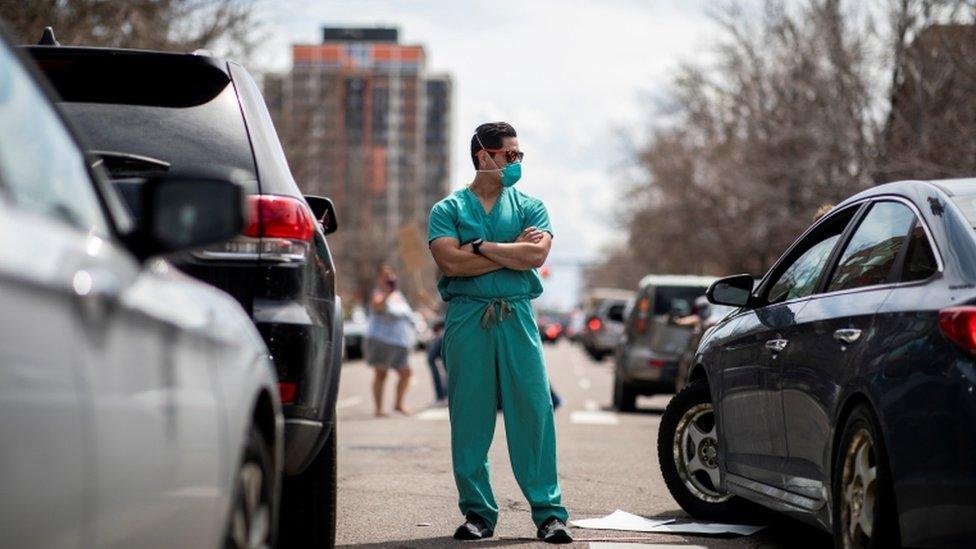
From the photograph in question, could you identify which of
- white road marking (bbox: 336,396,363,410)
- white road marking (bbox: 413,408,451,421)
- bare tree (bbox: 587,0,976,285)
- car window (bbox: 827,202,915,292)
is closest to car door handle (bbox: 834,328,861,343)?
car window (bbox: 827,202,915,292)

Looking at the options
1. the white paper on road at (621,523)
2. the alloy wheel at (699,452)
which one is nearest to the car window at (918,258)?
the white paper on road at (621,523)

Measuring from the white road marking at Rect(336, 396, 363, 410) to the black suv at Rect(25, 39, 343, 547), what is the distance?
1679cm

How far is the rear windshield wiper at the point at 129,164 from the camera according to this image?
231 inches

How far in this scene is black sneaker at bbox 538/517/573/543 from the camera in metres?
7.65

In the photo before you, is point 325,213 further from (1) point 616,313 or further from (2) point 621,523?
(1) point 616,313

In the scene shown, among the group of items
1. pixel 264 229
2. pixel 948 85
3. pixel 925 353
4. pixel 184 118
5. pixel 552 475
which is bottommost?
pixel 552 475

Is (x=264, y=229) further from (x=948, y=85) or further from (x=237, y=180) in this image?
(x=948, y=85)

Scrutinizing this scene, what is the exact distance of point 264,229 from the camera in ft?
19.6

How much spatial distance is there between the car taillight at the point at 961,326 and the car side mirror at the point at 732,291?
2740 millimetres

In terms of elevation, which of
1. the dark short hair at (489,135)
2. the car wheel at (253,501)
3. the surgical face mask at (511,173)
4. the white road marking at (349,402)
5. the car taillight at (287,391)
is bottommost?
the white road marking at (349,402)

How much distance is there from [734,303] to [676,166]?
60.9m

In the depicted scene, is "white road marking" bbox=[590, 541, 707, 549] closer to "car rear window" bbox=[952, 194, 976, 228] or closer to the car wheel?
"car rear window" bbox=[952, 194, 976, 228]

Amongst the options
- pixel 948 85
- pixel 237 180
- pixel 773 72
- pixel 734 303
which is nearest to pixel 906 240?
pixel 734 303

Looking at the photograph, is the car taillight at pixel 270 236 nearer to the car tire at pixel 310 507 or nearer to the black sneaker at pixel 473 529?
the car tire at pixel 310 507
